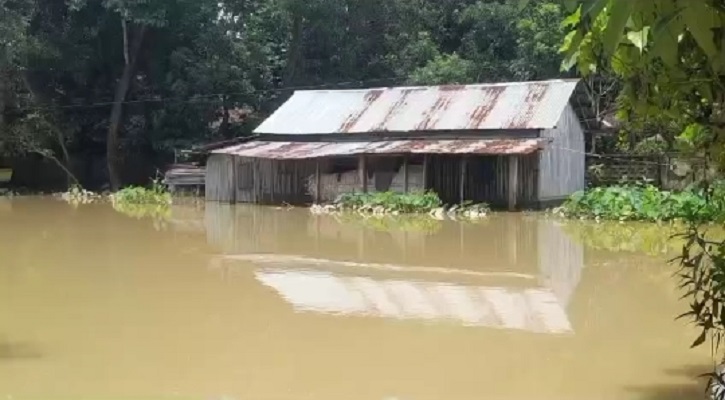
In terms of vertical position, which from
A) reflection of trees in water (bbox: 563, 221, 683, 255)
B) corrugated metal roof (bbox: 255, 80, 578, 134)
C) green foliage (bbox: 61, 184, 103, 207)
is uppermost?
corrugated metal roof (bbox: 255, 80, 578, 134)

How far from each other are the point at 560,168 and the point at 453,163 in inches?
113

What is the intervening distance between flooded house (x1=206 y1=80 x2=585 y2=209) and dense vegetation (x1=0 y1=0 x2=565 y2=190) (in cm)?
388

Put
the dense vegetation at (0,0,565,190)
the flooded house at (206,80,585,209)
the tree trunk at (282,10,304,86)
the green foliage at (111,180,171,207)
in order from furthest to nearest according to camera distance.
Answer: the tree trunk at (282,10,304,86)
the dense vegetation at (0,0,565,190)
the green foliage at (111,180,171,207)
the flooded house at (206,80,585,209)

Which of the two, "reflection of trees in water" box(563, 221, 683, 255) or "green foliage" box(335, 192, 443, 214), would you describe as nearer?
"reflection of trees in water" box(563, 221, 683, 255)

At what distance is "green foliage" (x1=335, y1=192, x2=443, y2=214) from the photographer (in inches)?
804

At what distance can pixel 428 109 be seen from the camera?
23.7 metres

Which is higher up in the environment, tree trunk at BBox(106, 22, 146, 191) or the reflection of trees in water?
tree trunk at BBox(106, 22, 146, 191)

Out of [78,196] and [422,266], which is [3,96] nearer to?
[78,196]

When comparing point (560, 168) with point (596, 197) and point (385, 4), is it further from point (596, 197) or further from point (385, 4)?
point (385, 4)

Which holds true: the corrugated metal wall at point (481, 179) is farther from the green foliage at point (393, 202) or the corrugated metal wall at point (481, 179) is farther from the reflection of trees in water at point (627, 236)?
the reflection of trees in water at point (627, 236)

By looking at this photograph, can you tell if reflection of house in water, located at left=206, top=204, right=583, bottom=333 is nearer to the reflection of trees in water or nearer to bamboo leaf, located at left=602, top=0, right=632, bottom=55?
the reflection of trees in water

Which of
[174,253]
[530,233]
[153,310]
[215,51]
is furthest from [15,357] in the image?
[215,51]

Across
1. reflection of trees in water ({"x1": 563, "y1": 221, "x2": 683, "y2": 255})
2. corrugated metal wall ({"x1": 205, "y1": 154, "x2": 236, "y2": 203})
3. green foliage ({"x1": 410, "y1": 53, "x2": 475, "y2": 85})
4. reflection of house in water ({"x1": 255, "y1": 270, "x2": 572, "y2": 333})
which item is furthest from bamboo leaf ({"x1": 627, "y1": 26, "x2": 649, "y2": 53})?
green foliage ({"x1": 410, "y1": 53, "x2": 475, "y2": 85})

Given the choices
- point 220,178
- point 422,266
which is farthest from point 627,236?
point 220,178
